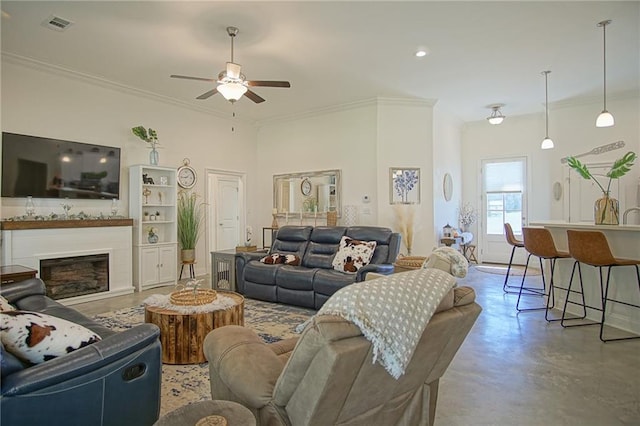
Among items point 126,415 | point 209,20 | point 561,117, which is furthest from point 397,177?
point 126,415

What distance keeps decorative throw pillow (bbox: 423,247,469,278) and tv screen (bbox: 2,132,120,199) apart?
4790 millimetres

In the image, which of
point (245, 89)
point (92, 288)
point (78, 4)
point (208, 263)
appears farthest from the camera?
point (208, 263)

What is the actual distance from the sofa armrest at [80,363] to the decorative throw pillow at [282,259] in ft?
10.1

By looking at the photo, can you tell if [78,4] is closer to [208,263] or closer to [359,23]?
[359,23]

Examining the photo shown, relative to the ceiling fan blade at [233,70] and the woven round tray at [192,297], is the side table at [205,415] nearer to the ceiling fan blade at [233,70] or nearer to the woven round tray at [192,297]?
the woven round tray at [192,297]

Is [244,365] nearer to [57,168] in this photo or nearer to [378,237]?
[378,237]

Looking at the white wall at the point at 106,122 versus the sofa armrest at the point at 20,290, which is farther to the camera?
the white wall at the point at 106,122

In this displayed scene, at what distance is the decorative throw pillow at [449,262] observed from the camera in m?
2.26

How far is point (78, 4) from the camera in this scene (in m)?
3.35

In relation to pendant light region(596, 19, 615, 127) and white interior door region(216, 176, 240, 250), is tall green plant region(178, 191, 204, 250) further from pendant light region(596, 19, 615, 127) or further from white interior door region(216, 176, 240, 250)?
pendant light region(596, 19, 615, 127)

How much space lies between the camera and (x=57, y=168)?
472 centimetres

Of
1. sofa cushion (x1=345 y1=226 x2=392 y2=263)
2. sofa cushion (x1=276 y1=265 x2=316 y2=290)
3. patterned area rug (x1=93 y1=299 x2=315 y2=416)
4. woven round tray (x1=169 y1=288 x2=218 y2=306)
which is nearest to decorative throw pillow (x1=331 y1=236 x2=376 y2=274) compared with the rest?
sofa cushion (x1=345 y1=226 x2=392 y2=263)

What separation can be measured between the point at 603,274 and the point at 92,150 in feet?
21.4

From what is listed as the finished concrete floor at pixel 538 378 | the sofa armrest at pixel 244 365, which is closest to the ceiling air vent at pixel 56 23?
the sofa armrest at pixel 244 365
